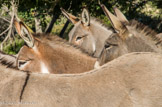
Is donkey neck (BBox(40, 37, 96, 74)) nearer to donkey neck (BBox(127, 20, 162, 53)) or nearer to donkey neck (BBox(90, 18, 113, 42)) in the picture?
donkey neck (BBox(127, 20, 162, 53))

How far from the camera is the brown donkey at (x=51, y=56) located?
13.2 ft

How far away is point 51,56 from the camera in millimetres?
4160

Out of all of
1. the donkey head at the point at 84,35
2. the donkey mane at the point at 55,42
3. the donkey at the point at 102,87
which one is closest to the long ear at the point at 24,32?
the donkey mane at the point at 55,42

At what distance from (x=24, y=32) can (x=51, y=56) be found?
0.62 m

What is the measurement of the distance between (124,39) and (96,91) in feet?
5.82

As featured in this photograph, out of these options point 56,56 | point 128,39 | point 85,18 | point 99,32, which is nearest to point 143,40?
point 128,39

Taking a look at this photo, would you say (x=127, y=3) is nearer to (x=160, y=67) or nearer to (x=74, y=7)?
(x=74, y=7)

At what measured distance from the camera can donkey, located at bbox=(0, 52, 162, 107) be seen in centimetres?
256

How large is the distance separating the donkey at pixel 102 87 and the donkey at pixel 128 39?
1.02 metres

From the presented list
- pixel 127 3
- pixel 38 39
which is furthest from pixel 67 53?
pixel 127 3

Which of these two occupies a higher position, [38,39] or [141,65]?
[141,65]

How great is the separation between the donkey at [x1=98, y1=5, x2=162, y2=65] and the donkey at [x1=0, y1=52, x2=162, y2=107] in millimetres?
1025

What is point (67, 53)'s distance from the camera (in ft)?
13.3

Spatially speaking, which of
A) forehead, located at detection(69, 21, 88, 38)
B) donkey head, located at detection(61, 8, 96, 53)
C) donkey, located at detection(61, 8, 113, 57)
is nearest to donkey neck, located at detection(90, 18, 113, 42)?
donkey, located at detection(61, 8, 113, 57)
